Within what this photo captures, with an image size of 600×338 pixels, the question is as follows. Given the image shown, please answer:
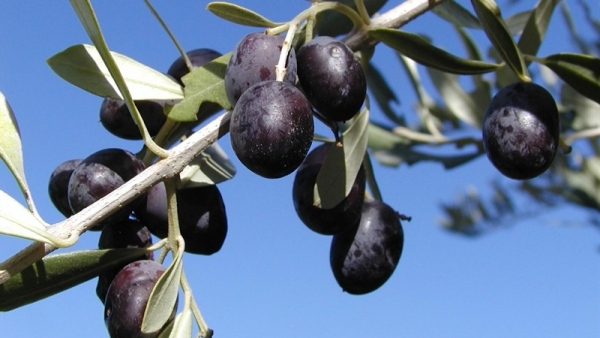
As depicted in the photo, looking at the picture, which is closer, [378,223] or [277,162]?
[277,162]

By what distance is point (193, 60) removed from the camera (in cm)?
157

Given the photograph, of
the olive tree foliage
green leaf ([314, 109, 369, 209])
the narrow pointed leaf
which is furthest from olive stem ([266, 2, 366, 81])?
the narrow pointed leaf

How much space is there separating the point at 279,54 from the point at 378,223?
0.55 m

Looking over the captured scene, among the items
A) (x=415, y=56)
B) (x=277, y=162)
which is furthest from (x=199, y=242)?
(x=415, y=56)

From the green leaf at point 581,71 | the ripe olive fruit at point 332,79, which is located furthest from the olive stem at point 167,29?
the green leaf at point 581,71

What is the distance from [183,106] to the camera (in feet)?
4.58

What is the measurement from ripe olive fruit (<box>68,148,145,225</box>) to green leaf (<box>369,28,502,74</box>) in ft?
1.61

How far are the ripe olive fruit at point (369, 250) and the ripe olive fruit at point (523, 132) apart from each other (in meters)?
0.32

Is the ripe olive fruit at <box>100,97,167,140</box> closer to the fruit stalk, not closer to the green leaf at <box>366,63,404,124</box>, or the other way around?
the fruit stalk

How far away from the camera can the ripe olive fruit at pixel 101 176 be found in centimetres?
131

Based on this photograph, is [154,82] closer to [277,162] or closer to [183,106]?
[183,106]

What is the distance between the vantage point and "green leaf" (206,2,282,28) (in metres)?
1.34

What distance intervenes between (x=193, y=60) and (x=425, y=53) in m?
0.46

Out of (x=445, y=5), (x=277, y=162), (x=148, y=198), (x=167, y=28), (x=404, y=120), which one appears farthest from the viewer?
(x=404, y=120)
